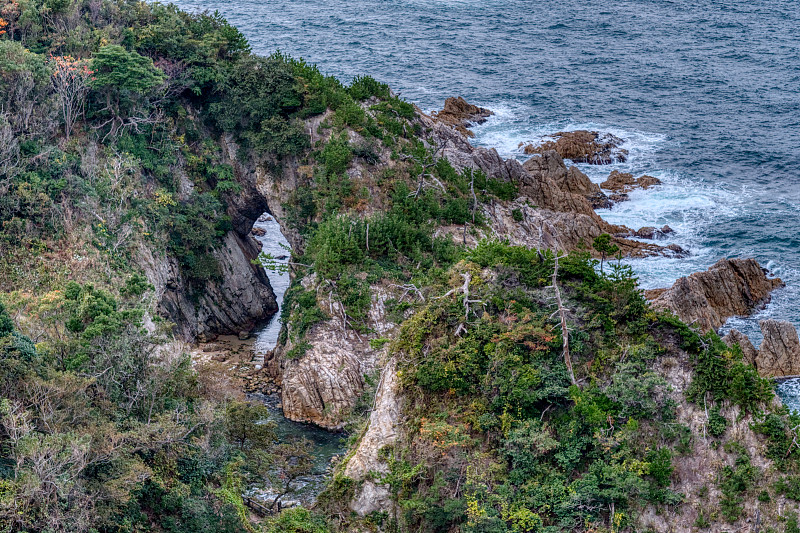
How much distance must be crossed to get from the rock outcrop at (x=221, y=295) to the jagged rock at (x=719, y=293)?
72.4ft

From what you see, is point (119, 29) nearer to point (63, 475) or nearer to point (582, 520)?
point (63, 475)

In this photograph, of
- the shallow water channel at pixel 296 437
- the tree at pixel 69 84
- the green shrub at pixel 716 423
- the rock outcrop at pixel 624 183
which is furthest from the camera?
the rock outcrop at pixel 624 183

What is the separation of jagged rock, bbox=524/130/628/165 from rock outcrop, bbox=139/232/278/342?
83.4 feet

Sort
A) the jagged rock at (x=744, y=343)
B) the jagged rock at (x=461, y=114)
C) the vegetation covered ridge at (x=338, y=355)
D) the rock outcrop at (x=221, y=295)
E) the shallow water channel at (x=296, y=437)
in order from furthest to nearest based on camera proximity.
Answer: the jagged rock at (x=461, y=114), the rock outcrop at (x=221, y=295), the jagged rock at (x=744, y=343), the shallow water channel at (x=296, y=437), the vegetation covered ridge at (x=338, y=355)

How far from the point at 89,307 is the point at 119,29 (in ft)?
73.2

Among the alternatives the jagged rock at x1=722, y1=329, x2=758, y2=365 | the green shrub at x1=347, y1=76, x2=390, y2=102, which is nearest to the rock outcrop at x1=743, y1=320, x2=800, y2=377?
the jagged rock at x1=722, y1=329, x2=758, y2=365

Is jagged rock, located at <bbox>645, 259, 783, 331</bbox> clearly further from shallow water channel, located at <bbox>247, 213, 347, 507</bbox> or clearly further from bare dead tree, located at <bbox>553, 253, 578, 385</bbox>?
shallow water channel, located at <bbox>247, 213, 347, 507</bbox>

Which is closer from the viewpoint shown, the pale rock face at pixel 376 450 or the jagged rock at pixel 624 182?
the pale rock face at pixel 376 450

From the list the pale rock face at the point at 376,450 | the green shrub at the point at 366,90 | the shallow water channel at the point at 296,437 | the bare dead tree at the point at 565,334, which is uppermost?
the green shrub at the point at 366,90

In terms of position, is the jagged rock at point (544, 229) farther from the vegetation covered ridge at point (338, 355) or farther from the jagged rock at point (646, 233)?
the vegetation covered ridge at point (338, 355)

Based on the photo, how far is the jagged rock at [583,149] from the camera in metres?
61.6

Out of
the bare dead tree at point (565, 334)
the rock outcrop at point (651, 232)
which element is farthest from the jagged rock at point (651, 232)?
the bare dead tree at point (565, 334)

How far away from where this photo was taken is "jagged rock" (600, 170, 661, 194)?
5747 cm

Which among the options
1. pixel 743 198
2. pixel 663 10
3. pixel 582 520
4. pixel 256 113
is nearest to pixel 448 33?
pixel 663 10
